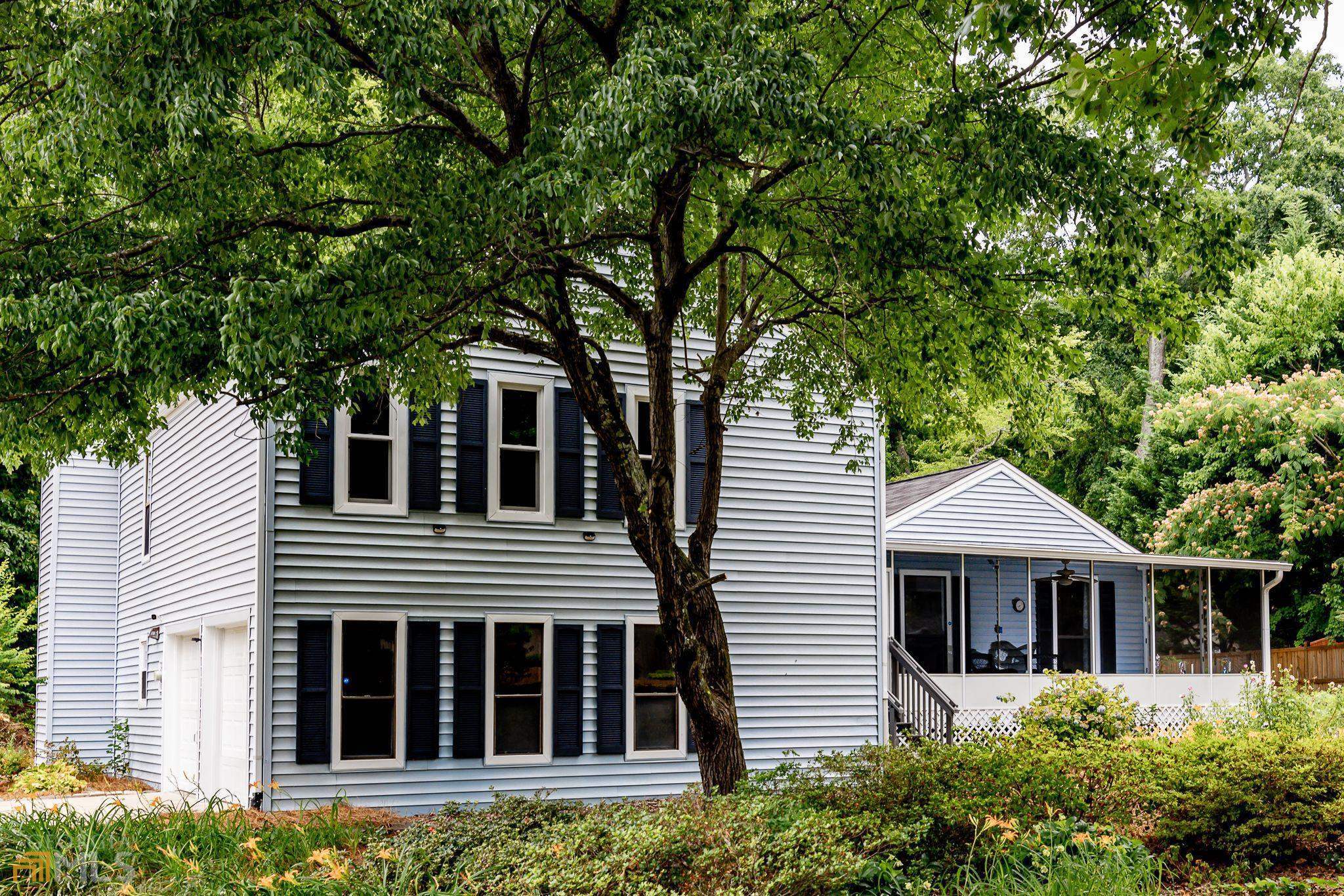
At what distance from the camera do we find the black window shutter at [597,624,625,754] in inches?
547

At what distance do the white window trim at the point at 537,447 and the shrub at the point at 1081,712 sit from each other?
589cm

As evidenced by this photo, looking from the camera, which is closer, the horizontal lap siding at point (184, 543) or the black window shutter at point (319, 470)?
the black window shutter at point (319, 470)

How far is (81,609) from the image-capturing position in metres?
20.2

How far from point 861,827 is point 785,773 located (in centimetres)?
145

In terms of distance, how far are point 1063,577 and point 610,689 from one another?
1090 cm

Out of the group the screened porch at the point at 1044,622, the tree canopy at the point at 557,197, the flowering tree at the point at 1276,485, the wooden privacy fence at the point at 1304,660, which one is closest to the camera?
the tree canopy at the point at 557,197

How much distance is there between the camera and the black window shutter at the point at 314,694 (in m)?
12.3

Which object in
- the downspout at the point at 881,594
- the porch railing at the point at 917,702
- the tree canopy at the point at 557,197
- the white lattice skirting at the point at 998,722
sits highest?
the tree canopy at the point at 557,197

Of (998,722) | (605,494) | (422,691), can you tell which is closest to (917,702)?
(998,722)

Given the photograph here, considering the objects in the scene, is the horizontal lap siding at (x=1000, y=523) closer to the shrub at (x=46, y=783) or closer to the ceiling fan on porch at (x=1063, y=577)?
the ceiling fan on porch at (x=1063, y=577)

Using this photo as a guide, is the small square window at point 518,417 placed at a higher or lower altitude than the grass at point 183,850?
higher

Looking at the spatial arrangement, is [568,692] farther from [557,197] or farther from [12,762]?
[12,762]

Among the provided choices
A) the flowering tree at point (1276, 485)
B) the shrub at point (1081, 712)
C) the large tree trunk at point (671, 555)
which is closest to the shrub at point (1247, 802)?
the large tree trunk at point (671, 555)

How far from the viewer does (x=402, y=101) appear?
850 centimetres
